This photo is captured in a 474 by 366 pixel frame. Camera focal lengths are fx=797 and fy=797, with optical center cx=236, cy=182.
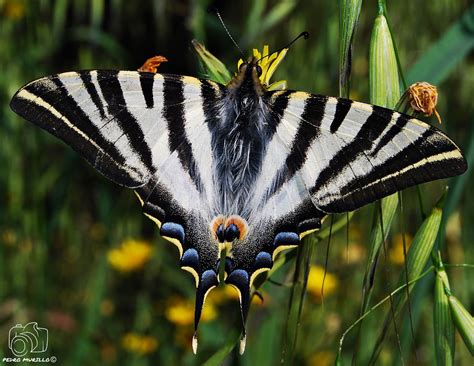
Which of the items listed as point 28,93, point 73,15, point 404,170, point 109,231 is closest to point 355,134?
point 404,170

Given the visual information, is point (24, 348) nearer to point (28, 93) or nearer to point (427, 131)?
point (28, 93)

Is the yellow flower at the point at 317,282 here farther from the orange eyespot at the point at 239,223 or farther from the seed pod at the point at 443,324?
the seed pod at the point at 443,324

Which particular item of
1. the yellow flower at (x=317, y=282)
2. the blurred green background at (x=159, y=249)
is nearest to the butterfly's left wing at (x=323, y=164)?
the blurred green background at (x=159, y=249)

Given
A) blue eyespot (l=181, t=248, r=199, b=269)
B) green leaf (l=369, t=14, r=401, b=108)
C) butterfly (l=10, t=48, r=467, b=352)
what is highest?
green leaf (l=369, t=14, r=401, b=108)

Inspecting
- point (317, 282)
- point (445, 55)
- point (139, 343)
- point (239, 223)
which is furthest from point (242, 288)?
point (317, 282)

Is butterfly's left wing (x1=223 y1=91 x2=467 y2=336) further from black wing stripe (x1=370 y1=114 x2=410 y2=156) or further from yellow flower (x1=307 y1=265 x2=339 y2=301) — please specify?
yellow flower (x1=307 y1=265 x2=339 y2=301)

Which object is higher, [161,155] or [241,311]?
[161,155]

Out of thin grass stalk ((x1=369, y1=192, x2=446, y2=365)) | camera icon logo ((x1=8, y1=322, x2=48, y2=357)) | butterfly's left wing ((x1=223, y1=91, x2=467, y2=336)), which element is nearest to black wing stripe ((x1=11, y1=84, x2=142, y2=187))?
butterfly's left wing ((x1=223, y1=91, x2=467, y2=336))
